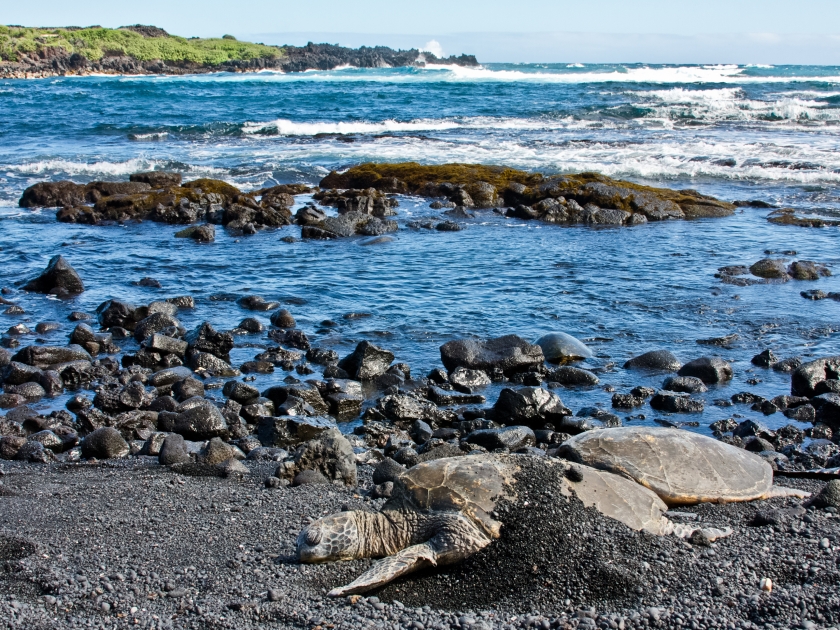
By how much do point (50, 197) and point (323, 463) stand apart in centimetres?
1581

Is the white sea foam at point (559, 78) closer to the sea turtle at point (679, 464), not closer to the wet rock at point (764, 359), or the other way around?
the wet rock at point (764, 359)

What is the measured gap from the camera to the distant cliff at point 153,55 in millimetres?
93062

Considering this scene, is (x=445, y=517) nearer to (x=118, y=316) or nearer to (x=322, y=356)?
(x=322, y=356)

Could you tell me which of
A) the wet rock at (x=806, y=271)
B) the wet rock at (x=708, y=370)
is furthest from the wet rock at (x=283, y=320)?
the wet rock at (x=806, y=271)

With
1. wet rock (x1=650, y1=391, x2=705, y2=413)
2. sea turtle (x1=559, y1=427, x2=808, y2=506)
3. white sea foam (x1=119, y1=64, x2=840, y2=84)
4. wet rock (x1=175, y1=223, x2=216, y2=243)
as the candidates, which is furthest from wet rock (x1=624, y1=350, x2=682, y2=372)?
white sea foam (x1=119, y1=64, x2=840, y2=84)

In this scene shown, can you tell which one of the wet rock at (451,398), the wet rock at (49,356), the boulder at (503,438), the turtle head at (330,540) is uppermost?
the turtle head at (330,540)

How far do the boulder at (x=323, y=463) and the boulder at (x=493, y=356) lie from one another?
3.06 meters

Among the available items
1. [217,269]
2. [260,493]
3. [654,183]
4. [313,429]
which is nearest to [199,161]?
[217,269]

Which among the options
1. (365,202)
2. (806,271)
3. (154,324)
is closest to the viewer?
(154,324)

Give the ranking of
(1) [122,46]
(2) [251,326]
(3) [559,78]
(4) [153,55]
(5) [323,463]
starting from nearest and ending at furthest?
(5) [323,463] → (2) [251,326] → (3) [559,78] → (1) [122,46] → (4) [153,55]

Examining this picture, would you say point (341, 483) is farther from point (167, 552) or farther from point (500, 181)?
point (500, 181)

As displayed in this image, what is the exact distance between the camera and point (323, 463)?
623 centimetres

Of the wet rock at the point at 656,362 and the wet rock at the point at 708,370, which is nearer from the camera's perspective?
the wet rock at the point at 708,370

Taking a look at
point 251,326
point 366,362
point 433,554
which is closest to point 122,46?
point 251,326
